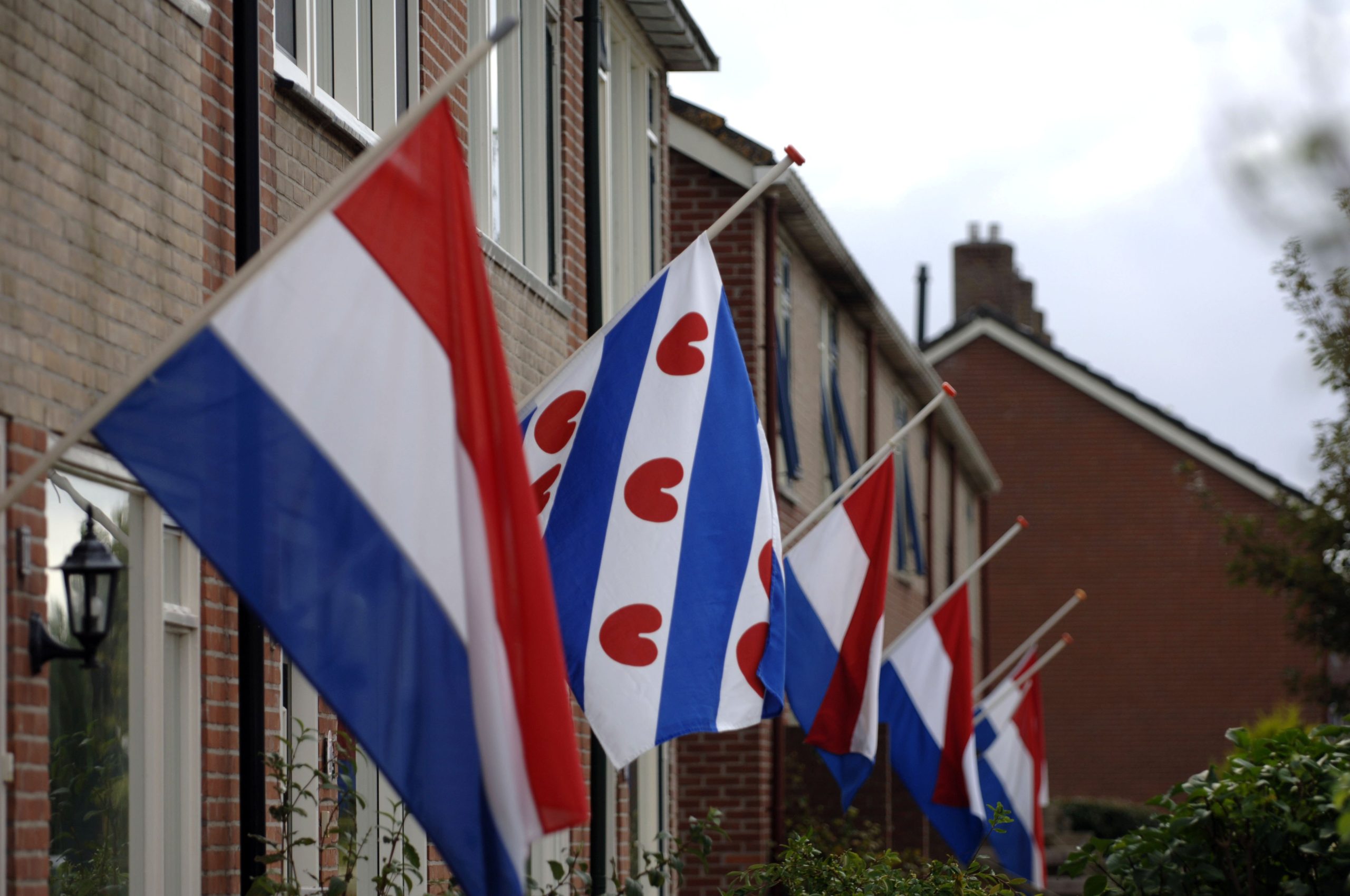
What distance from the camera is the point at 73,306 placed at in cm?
548

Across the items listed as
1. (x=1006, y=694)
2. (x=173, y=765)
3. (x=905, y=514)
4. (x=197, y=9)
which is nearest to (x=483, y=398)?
(x=173, y=765)

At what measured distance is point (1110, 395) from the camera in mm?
34188

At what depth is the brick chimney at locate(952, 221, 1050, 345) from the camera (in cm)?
4103

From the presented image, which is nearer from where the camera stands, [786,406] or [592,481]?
[592,481]

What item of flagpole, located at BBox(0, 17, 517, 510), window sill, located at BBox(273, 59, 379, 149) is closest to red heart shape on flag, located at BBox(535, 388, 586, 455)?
window sill, located at BBox(273, 59, 379, 149)

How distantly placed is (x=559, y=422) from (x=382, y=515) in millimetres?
2491

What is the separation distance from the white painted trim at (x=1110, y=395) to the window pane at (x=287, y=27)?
92.7 ft

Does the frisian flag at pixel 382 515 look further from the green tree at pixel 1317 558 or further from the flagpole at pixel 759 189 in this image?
the green tree at pixel 1317 558

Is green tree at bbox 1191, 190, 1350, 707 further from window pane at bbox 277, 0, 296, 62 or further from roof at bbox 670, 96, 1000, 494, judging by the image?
window pane at bbox 277, 0, 296, 62

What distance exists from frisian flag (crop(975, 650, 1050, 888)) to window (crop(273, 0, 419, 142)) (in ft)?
31.2

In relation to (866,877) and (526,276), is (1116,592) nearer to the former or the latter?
(526,276)

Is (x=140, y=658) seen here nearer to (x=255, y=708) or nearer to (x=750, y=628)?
(x=255, y=708)

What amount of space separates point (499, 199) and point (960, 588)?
422 cm

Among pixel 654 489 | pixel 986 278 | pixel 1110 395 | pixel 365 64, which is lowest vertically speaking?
pixel 654 489
